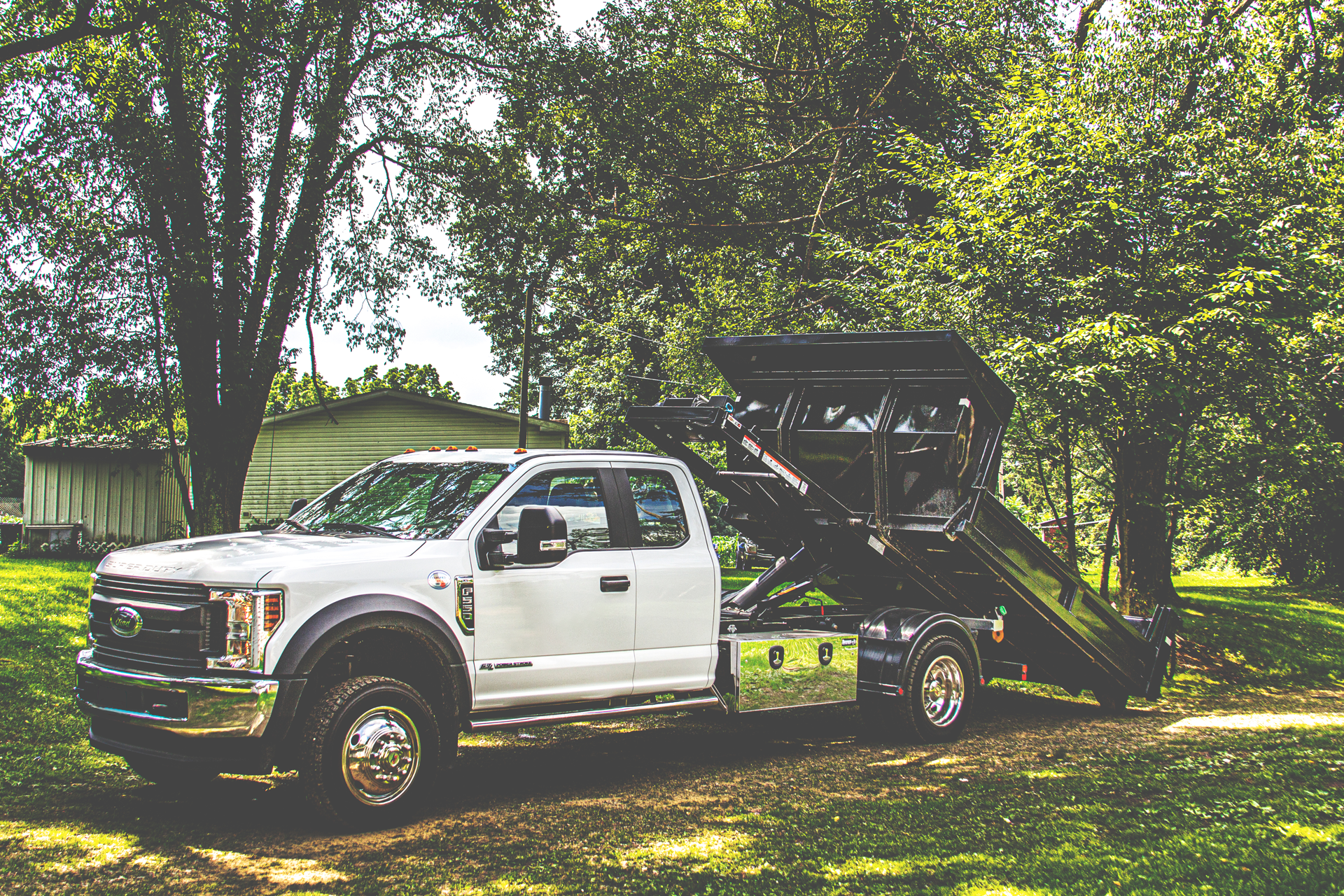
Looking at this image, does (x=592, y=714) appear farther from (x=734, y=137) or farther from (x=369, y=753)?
(x=734, y=137)

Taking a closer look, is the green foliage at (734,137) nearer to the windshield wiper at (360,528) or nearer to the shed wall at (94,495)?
the windshield wiper at (360,528)

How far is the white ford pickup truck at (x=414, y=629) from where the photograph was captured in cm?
506

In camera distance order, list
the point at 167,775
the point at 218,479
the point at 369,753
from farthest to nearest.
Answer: the point at 218,479
the point at 167,775
the point at 369,753

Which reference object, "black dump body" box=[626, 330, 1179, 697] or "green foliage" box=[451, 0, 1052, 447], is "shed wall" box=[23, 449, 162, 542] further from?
"black dump body" box=[626, 330, 1179, 697]

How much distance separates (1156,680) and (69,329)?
12.9 meters

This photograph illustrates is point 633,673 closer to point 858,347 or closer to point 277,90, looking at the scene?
point 858,347

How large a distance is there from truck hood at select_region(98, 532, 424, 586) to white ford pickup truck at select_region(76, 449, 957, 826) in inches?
0.6

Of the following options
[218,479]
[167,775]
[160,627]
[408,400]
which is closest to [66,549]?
[408,400]

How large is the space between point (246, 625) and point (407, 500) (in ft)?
5.00

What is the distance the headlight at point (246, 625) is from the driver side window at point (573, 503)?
1503 millimetres

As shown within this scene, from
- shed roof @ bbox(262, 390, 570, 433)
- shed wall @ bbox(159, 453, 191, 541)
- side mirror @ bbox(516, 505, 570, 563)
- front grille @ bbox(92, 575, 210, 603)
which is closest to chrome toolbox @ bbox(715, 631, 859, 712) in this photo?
side mirror @ bbox(516, 505, 570, 563)

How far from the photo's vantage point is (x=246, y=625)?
16.5 feet

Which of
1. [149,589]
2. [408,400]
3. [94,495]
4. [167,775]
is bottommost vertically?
[167,775]

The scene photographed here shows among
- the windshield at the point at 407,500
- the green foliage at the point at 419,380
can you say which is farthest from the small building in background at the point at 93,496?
the green foliage at the point at 419,380
